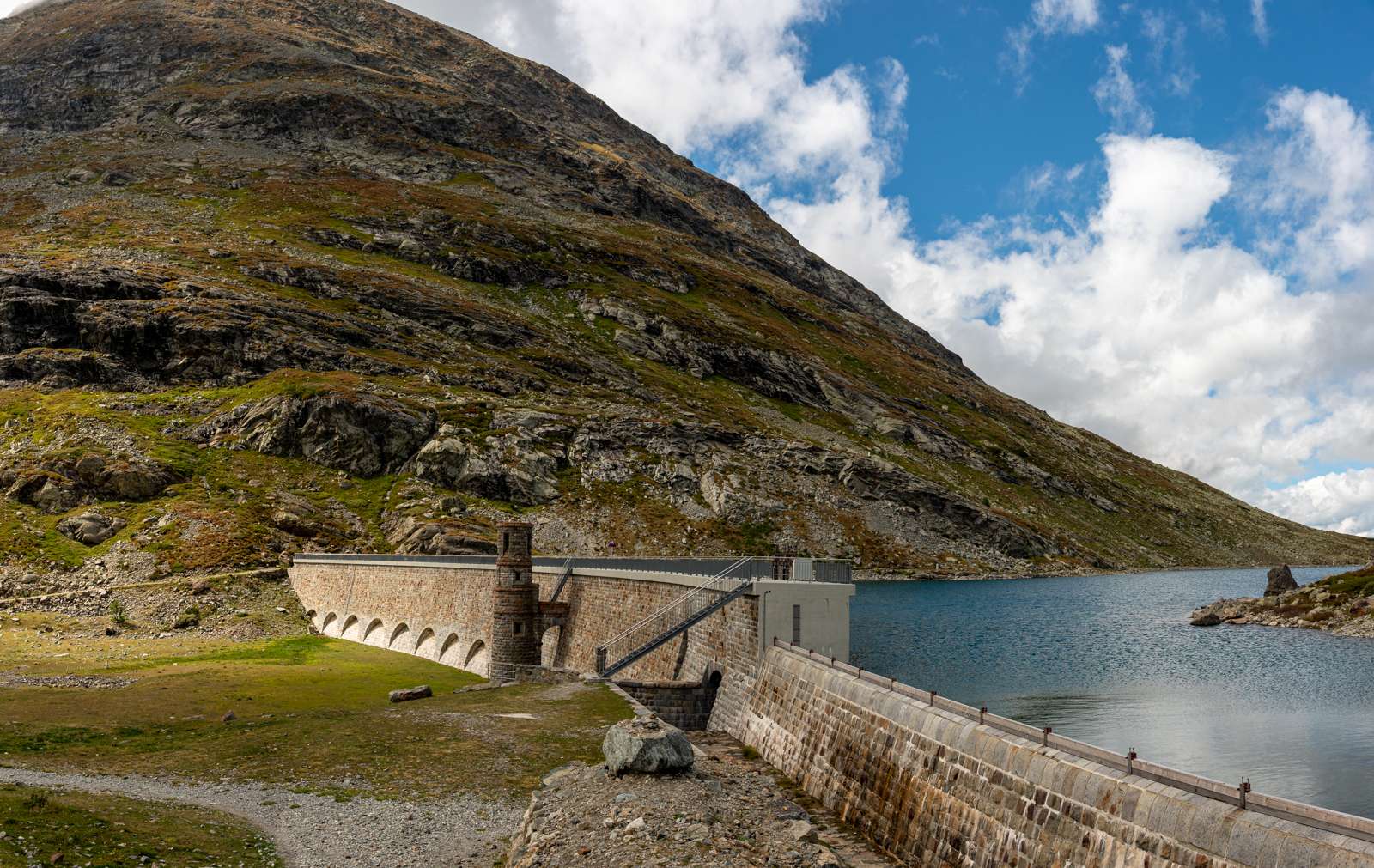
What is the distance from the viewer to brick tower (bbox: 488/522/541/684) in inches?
1871

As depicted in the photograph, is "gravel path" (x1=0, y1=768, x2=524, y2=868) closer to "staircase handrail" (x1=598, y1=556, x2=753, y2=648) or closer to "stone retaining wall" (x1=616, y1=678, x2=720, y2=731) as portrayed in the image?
"stone retaining wall" (x1=616, y1=678, x2=720, y2=731)

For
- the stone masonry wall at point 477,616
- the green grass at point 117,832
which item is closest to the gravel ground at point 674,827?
the green grass at point 117,832

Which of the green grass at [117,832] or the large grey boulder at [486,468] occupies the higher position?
the large grey boulder at [486,468]

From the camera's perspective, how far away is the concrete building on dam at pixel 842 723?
42.0ft

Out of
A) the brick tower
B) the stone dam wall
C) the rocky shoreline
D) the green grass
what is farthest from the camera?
the rocky shoreline

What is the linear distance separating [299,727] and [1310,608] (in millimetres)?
98642

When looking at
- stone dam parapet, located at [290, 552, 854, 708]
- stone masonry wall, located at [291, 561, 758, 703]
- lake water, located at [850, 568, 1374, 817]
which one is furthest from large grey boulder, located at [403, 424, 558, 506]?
lake water, located at [850, 568, 1374, 817]

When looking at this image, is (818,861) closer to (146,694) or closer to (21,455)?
(146,694)

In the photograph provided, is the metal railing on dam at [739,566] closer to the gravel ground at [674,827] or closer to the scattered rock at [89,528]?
the gravel ground at [674,827]

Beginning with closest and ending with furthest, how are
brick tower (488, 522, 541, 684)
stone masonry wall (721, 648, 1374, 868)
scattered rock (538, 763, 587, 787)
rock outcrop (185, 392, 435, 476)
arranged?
stone masonry wall (721, 648, 1374, 868) → scattered rock (538, 763, 587, 787) → brick tower (488, 522, 541, 684) → rock outcrop (185, 392, 435, 476)

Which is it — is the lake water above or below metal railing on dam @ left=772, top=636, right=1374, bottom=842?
below

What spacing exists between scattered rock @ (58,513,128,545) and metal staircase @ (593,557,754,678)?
63.7 meters

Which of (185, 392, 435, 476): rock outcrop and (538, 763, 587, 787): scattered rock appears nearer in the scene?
(538, 763, 587, 787): scattered rock

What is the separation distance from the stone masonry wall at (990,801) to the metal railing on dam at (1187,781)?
0.22 m
